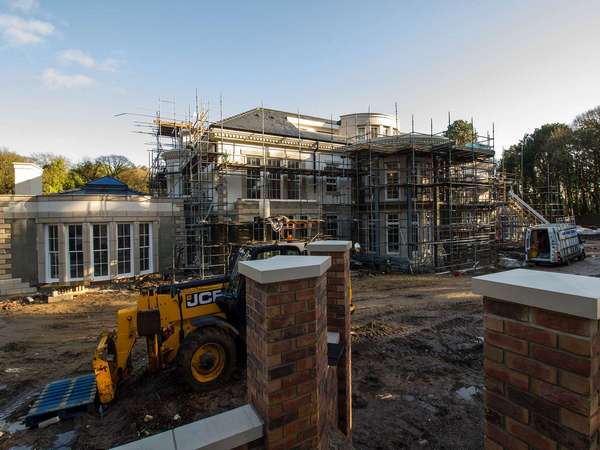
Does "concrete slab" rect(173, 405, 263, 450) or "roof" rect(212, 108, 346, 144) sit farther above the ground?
"roof" rect(212, 108, 346, 144)

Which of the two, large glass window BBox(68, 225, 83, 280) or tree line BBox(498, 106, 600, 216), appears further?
tree line BBox(498, 106, 600, 216)

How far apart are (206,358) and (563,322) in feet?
18.5

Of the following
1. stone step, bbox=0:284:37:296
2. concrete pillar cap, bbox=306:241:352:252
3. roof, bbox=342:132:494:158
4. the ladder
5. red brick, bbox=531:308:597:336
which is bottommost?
stone step, bbox=0:284:37:296

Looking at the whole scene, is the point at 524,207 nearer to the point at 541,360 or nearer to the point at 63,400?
the point at 541,360

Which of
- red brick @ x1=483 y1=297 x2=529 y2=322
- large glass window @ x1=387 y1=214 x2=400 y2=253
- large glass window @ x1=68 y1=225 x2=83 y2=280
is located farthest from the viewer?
large glass window @ x1=387 y1=214 x2=400 y2=253

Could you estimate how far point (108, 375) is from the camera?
543 cm

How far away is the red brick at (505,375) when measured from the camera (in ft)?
6.26

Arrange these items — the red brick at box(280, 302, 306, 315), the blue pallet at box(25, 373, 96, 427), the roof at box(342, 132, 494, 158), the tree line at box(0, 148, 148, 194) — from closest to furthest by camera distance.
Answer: the red brick at box(280, 302, 306, 315) < the blue pallet at box(25, 373, 96, 427) < the roof at box(342, 132, 494, 158) < the tree line at box(0, 148, 148, 194)

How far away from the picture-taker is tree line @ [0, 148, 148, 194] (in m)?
33.8

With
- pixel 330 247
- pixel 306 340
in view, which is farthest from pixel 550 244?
pixel 306 340

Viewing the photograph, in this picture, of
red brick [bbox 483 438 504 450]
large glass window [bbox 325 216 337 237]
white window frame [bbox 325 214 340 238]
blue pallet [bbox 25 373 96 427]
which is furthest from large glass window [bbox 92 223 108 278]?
red brick [bbox 483 438 504 450]

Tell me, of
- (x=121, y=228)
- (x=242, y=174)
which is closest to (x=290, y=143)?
(x=242, y=174)

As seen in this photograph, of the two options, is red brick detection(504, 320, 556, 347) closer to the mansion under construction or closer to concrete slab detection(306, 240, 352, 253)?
concrete slab detection(306, 240, 352, 253)

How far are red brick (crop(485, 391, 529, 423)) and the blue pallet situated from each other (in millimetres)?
5892
